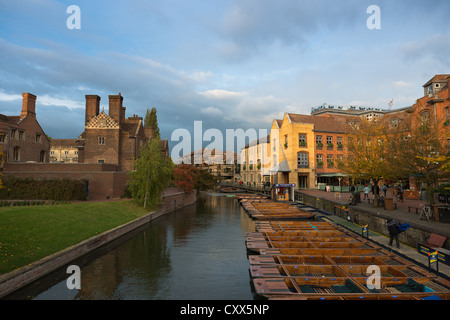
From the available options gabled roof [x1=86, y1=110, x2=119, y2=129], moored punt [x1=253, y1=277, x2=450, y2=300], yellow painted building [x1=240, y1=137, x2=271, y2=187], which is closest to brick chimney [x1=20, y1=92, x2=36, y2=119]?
gabled roof [x1=86, y1=110, x2=119, y2=129]

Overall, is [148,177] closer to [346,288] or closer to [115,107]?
[115,107]

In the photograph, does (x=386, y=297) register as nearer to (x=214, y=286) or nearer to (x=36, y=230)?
(x=214, y=286)

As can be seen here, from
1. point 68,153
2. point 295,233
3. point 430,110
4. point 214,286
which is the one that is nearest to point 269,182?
point 430,110

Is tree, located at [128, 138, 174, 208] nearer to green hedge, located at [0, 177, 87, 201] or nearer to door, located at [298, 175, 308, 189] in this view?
green hedge, located at [0, 177, 87, 201]

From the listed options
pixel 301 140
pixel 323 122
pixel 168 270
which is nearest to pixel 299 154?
pixel 301 140

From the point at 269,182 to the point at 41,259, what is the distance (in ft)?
151

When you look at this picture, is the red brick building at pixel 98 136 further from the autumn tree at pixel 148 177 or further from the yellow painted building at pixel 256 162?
the yellow painted building at pixel 256 162

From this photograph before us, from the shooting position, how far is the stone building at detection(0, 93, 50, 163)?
35125mm

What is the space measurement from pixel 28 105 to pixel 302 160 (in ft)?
146

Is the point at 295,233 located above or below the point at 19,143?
below

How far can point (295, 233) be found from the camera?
720 inches

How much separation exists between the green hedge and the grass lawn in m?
5.04

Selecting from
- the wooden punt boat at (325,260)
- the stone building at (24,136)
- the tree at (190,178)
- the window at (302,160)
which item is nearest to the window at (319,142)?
the window at (302,160)

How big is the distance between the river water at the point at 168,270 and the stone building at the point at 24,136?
26788 mm
